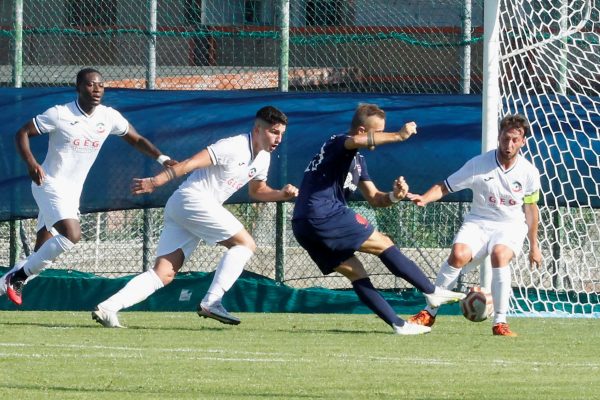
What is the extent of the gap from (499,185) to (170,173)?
9.09 feet

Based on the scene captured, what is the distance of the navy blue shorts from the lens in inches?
395

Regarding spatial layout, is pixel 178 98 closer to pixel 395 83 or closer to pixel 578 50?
pixel 395 83

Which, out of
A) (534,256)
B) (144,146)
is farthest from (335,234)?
(144,146)

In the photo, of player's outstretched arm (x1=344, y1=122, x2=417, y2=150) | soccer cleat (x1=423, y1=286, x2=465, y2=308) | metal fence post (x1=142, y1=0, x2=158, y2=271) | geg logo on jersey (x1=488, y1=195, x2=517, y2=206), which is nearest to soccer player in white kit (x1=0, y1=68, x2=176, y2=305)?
metal fence post (x1=142, y1=0, x2=158, y2=271)

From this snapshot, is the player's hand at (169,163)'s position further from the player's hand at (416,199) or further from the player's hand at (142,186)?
the player's hand at (416,199)

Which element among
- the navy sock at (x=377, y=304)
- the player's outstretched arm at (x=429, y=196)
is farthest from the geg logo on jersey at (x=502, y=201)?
the navy sock at (x=377, y=304)

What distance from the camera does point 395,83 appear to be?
50.9 feet

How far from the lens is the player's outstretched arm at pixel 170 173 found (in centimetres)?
966

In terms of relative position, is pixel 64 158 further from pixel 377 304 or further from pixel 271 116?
pixel 377 304

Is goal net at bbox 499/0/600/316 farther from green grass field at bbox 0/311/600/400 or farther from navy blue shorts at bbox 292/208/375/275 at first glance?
navy blue shorts at bbox 292/208/375/275

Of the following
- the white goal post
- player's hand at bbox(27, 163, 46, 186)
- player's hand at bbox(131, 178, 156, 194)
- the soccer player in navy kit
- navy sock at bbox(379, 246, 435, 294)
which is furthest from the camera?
the white goal post

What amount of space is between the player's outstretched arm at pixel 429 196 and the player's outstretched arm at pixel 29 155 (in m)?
3.09

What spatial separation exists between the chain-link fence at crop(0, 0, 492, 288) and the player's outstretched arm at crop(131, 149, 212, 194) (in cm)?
356

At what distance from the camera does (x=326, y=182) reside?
10.1 meters
